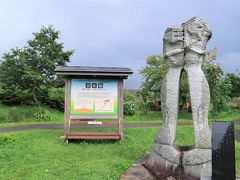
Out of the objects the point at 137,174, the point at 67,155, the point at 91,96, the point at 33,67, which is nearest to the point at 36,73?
the point at 33,67

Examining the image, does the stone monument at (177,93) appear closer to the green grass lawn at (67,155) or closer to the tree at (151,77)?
the green grass lawn at (67,155)

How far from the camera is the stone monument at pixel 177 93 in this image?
6832 mm

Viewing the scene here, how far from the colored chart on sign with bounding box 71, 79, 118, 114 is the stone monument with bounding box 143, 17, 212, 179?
4.69 metres

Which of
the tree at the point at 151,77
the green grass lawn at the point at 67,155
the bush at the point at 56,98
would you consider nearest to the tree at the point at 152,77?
the tree at the point at 151,77

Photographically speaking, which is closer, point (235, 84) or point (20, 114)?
point (20, 114)

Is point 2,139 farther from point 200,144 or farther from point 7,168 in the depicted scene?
point 200,144

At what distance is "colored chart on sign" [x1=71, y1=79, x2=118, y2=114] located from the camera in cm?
1173

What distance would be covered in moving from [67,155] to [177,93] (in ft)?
11.8

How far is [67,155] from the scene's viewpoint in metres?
8.94

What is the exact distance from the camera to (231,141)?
396 cm

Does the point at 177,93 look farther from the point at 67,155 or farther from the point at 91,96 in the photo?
the point at 91,96

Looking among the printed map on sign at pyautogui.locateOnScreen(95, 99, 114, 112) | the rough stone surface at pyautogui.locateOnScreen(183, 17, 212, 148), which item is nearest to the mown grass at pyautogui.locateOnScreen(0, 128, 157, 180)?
the printed map on sign at pyautogui.locateOnScreen(95, 99, 114, 112)

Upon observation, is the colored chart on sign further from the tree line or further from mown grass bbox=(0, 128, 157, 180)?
the tree line

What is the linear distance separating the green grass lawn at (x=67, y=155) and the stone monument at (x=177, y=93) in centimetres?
101
